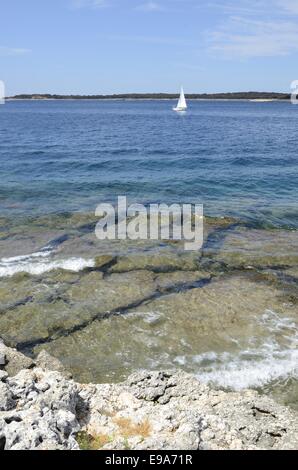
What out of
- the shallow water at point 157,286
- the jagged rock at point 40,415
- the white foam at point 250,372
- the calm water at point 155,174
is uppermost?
the calm water at point 155,174

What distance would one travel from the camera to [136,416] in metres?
8.63

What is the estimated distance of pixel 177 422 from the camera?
321 inches

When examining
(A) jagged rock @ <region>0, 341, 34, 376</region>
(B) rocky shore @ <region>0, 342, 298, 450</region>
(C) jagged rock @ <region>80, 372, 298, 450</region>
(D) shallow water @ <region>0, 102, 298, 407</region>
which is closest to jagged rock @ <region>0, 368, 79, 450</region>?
(B) rocky shore @ <region>0, 342, 298, 450</region>

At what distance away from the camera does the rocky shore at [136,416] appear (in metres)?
7.32

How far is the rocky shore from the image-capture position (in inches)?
288

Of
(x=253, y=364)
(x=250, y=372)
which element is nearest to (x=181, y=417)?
(x=250, y=372)

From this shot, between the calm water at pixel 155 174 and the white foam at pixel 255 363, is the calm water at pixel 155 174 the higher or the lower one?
the higher one

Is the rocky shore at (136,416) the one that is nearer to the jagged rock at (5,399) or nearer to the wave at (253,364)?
the jagged rock at (5,399)

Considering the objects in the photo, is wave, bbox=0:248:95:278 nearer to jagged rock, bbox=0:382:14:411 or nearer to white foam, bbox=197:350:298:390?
white foam, bbox=197:350:298:390

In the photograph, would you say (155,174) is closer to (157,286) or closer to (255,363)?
(157,286)

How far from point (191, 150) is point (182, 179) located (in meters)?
17.3

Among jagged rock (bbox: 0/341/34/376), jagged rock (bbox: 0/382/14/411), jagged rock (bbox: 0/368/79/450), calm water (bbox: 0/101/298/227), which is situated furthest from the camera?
calm water (bbox: 0/101/298/227)

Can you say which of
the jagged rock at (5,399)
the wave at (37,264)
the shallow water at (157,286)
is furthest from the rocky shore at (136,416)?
the wave at (37,264)
